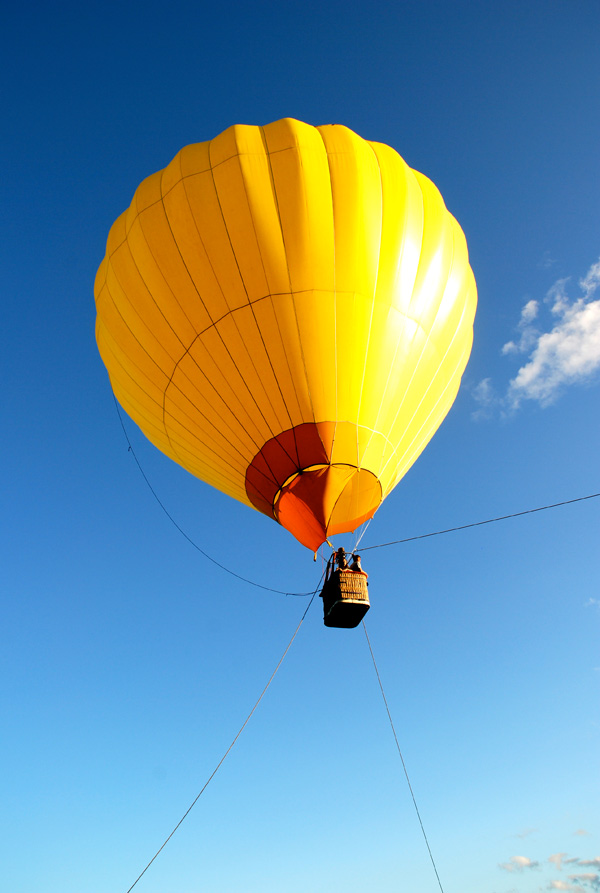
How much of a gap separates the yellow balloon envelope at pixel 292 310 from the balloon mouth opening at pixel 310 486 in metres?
0.02

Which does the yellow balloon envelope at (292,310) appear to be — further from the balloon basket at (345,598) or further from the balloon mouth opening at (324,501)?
the balloon basket at (345,598)

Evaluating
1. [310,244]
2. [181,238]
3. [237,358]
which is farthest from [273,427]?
[181,238]

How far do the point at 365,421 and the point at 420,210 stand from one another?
2.95m

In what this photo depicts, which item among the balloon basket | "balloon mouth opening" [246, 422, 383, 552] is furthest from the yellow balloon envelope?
the balloon basket

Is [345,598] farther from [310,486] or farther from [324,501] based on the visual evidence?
[310,486]

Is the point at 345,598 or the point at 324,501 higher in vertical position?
the point at 324,501

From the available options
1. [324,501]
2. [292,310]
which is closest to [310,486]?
[324,501]

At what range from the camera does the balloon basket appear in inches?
225

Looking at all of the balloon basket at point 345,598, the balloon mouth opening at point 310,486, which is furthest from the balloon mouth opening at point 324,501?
the balloon basket at point 345,598

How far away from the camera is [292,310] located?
6211mm

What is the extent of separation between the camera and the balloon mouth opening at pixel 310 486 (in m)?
6.24

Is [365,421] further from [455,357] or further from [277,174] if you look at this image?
[277,174]

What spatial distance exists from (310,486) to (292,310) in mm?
1980

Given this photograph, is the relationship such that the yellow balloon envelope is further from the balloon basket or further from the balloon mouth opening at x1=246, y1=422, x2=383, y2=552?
the balloon basket
